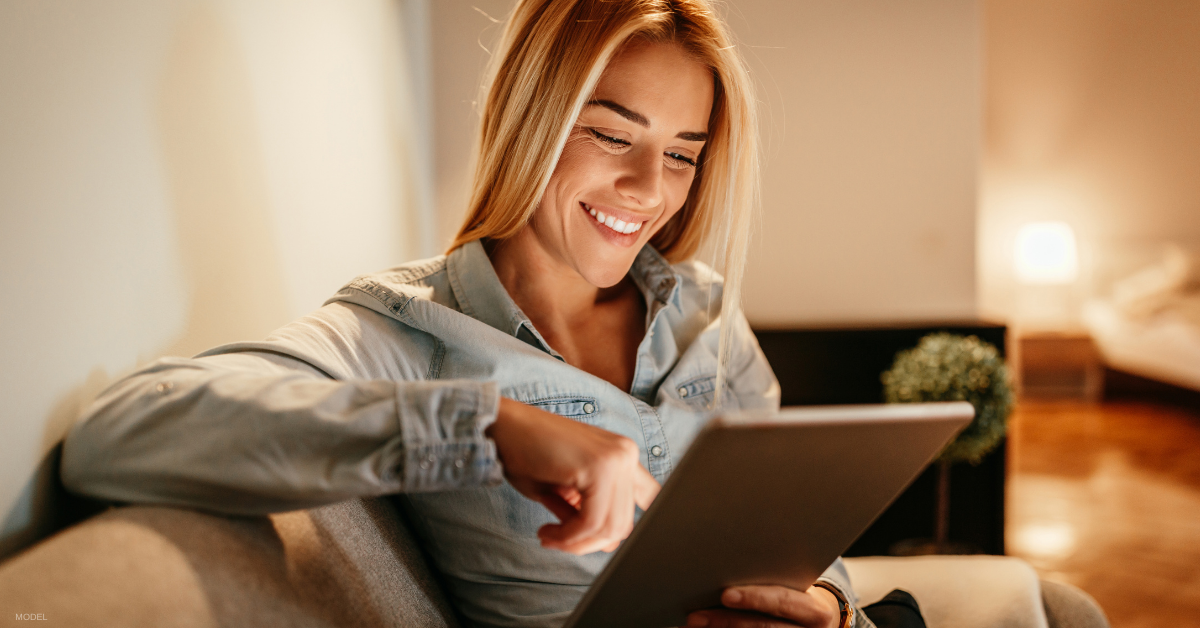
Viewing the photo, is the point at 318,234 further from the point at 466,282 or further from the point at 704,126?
the point at 704,126

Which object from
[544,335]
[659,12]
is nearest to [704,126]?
[659,12]

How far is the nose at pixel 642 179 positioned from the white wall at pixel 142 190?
1.77ft

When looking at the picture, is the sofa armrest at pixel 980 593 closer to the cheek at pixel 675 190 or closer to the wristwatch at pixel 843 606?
the wristwatch at pixel 843 606

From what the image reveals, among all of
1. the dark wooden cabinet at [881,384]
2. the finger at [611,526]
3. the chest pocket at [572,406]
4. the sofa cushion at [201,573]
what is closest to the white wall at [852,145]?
the dark wooden cabinet at [881,384]

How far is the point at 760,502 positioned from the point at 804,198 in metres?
2.54

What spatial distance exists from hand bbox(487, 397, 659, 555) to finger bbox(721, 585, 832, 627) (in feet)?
0.62

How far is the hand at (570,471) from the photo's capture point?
0.59 meters

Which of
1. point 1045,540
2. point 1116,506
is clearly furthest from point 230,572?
point 1116,506

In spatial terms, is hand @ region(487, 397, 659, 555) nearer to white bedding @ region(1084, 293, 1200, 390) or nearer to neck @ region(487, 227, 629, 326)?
neck @ region(487, 227, 629, 326)

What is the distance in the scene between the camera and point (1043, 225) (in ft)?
19.2

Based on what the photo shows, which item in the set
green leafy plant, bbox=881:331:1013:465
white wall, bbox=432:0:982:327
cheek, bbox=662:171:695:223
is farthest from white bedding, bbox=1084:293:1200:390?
cheek, bbox=662:171:695:223

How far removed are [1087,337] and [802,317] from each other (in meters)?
3.44

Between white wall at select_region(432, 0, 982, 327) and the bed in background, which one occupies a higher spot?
white wall at select_region(432, 0, 982, 327)

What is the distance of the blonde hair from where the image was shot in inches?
40.9
